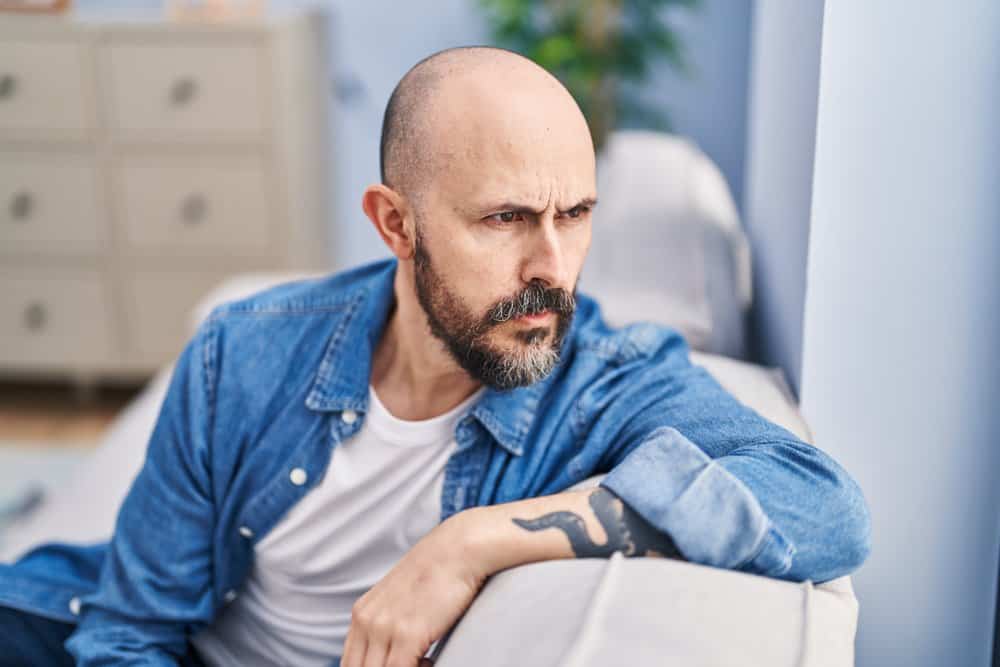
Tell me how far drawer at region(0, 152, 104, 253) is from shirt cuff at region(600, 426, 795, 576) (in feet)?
9.16

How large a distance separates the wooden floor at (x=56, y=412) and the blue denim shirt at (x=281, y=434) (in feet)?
6.81

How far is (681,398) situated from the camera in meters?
1.10

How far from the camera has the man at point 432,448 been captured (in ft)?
3.00

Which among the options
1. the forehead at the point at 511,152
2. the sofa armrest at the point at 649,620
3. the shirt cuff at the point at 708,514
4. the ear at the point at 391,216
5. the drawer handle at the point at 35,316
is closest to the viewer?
the sofa armrest at the point at 649,620

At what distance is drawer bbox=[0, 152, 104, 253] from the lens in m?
3.27

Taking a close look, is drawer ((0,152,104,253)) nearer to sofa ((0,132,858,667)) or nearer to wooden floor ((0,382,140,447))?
wooden floor ((0,382,140,447))

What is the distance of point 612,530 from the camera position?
907mm

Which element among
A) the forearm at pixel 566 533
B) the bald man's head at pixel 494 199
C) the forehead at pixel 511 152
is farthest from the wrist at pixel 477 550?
the forehead at pixel 511 152

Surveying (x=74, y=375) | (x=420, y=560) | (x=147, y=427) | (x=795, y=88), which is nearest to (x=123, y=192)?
(x=74, y=375)

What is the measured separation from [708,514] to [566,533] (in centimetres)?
12

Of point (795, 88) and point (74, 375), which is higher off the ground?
point (795, 88)

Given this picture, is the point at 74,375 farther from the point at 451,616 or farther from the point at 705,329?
the point at 451,616

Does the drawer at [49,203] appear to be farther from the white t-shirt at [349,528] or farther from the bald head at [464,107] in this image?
the bald head at [464,107]

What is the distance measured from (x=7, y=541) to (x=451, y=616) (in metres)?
1.09
